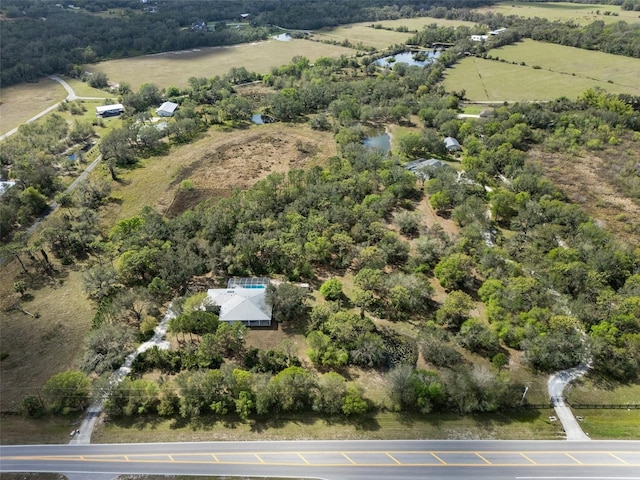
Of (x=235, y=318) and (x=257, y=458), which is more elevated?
(x=235, y=318)

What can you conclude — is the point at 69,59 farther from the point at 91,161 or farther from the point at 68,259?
the point at 68,259

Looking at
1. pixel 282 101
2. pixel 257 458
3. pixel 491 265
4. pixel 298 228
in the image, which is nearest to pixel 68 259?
pixel 298 228

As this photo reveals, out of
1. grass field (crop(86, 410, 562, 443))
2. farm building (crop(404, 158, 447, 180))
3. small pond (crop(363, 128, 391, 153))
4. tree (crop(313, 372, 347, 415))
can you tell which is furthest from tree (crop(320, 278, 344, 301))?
small pond (crop(363, 128, 391, 153))

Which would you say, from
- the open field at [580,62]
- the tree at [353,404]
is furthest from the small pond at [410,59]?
the tree at [353,404]

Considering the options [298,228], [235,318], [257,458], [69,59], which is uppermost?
[69,59]

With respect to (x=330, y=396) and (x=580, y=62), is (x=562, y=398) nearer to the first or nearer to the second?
(x=330, y=396)

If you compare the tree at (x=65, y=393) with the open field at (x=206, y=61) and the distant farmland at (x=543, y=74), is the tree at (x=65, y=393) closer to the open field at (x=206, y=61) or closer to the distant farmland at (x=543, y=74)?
the open field at (x=206, y=61)

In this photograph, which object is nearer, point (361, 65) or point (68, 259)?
point (68, 259)

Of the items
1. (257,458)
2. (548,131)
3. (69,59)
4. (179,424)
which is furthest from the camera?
(69,59)
